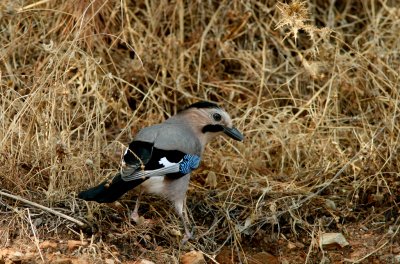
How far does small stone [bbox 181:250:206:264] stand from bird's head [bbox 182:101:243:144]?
0.96 metres

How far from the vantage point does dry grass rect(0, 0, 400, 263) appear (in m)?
5.35

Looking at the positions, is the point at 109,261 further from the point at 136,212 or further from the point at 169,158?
the point at 169,158

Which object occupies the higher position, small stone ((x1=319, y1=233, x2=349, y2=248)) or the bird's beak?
the bird's beak

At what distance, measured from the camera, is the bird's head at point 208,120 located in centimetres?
582

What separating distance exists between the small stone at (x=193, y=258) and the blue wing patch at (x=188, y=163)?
20.2 inches

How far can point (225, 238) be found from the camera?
18.0ft

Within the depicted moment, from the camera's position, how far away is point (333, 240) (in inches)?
216

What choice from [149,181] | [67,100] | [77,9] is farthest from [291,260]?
[77,9]

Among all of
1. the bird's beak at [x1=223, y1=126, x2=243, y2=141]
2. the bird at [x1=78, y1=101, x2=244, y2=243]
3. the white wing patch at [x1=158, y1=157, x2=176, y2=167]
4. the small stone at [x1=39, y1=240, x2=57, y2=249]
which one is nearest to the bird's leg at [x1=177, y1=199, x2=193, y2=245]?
the bird at [x1=78, y1=101, x2=244, y2=243]

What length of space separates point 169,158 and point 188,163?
0.57 feet

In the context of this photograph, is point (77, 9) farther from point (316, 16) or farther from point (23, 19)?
point (316, 16)

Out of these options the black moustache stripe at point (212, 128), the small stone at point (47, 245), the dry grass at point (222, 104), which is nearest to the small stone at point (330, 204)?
the dry grass at point (222, 104)

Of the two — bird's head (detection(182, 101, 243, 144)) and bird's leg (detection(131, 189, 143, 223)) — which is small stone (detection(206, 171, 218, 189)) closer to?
bird's head (detection(182, 101, 243, 144))

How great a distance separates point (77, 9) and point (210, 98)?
1247mm
